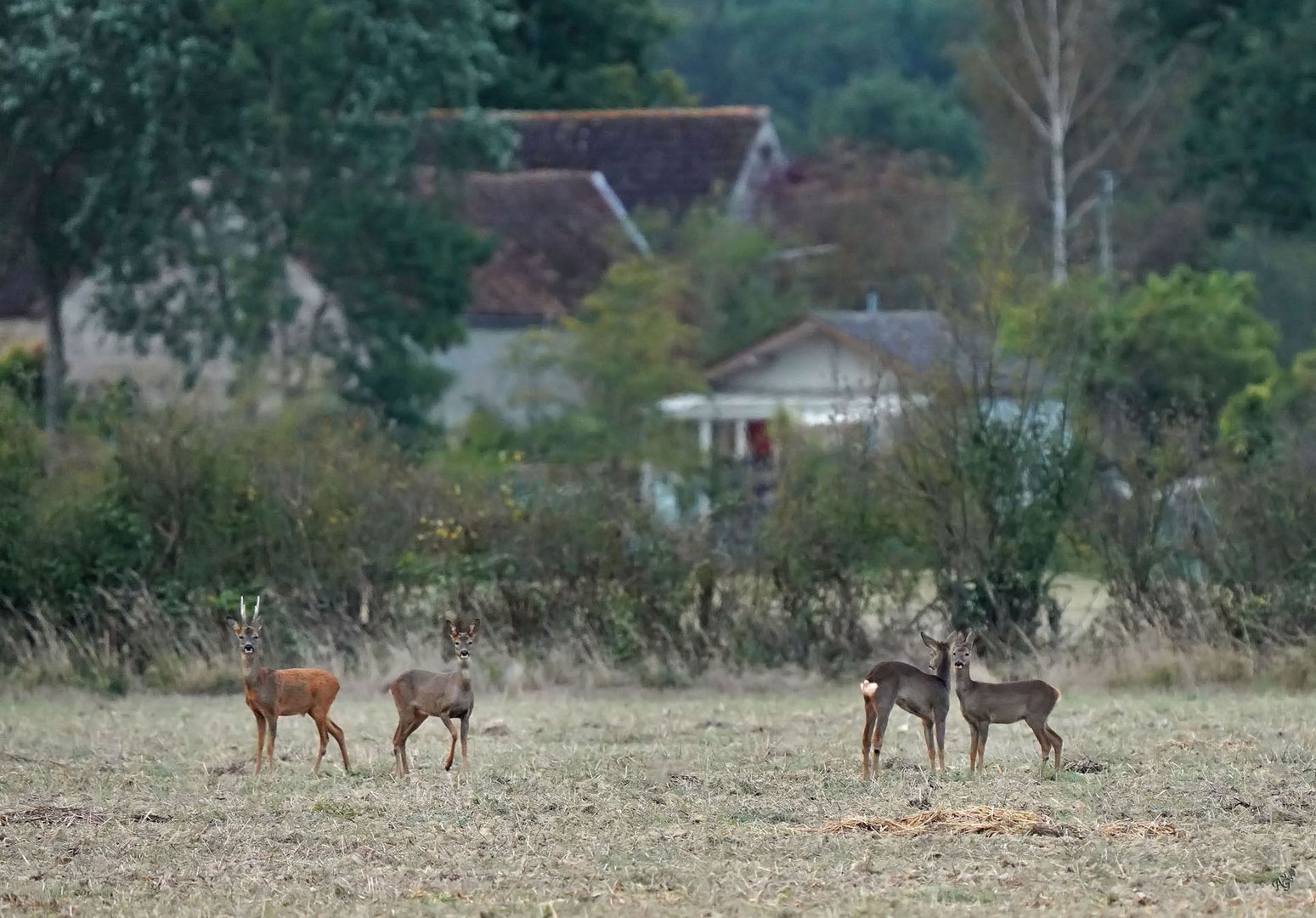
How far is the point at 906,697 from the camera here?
13305mm

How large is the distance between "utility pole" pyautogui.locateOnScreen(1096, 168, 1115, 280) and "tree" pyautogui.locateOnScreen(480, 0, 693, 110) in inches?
480

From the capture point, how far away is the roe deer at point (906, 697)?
43.1ft

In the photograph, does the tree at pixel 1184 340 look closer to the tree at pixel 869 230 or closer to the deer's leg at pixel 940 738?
the tree at pixel 869 230

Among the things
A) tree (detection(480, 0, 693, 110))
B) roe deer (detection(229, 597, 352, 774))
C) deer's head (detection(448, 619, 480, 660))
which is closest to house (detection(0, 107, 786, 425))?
tree (detection(480, 0, 693, 110))

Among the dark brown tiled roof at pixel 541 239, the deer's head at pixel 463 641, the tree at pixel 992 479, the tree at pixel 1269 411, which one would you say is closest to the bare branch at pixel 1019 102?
the dark brown tiled roof at pixel 541 239

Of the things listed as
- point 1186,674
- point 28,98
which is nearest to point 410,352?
point 28,98

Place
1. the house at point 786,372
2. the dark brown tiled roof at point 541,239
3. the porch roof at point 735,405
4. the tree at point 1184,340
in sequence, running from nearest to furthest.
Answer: the tree at point 1184,340, the porch roof at point 735,405, the house at point 786,372, the dark brown tiled roof at point 541,239

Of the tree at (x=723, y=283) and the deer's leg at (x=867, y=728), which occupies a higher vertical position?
the tree at (x=723, y=283)

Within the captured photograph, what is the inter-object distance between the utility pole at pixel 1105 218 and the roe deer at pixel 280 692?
3982 cm

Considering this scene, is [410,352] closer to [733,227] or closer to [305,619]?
[733,227]

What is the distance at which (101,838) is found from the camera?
37.4ft

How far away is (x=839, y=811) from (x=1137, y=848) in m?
1.83

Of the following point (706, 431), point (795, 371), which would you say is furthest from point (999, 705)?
point (795, 371)

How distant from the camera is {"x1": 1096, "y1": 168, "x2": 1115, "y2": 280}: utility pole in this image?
177 ft
